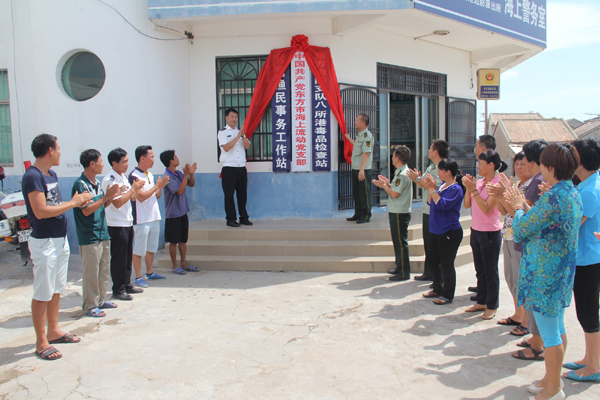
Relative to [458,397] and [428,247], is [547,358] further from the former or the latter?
[428,247]

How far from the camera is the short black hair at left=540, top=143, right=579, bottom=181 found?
2652 millimetres

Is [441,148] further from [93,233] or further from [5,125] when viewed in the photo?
[5,125]

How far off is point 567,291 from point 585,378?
0.73 m

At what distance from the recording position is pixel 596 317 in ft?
9.52

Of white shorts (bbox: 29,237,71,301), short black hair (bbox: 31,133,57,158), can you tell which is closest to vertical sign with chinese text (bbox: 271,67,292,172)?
short black hair (bbox: 31,133,57,158)

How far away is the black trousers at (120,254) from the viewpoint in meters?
4.75

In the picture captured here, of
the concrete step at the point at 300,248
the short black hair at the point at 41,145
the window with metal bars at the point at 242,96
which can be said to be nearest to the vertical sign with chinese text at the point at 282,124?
the window with metal bars at the point at 242,96

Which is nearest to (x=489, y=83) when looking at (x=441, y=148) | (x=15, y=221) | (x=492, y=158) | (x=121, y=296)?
(x=441, y=148)

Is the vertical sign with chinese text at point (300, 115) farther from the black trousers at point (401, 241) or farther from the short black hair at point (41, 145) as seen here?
the short black hair at point (41, 145)

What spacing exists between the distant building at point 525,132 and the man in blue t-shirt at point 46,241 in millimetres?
21579

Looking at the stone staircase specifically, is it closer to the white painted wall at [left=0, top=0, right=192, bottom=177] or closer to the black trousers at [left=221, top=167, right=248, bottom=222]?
the black trousers at [left=221, top=167, right=248, bottom=222]

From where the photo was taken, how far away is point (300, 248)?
6305mm

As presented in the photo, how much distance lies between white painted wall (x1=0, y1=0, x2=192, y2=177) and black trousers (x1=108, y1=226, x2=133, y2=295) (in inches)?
97.9

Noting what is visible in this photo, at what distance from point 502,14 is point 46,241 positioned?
8.18 m
